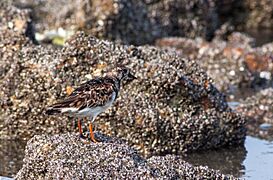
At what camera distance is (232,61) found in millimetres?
14672

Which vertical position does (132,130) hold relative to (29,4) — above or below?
below

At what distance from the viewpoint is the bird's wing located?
8016 millimetres

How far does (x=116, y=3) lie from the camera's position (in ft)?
49.7

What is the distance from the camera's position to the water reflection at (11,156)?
913cm

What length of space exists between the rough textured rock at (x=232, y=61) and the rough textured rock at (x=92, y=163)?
6.22m

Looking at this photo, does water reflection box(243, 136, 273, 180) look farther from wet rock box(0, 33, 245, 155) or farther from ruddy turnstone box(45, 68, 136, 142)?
ruddy turnstone box(45, 68, 136, 142)

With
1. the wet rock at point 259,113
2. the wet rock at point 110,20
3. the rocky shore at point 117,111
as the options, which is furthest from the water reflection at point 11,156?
the wet rock at point 110,20

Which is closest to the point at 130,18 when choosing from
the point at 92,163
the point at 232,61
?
the point at 232,61

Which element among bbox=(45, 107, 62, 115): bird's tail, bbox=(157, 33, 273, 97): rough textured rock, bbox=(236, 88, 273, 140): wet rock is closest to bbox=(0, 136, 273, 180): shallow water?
bbox=(236, 88, 273, 140): wet rock

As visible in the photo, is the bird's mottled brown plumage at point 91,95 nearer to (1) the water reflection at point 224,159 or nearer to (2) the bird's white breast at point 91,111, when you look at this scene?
(2) the bird's white breast at point 91,111

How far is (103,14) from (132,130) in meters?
5.82

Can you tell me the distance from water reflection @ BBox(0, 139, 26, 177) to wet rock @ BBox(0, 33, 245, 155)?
153 millimetres

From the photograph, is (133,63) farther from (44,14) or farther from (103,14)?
(44,14)

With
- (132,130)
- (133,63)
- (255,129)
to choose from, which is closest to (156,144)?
(132,130)
